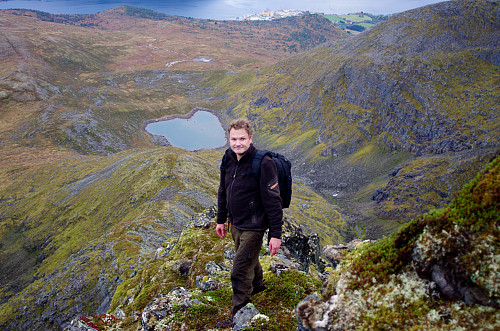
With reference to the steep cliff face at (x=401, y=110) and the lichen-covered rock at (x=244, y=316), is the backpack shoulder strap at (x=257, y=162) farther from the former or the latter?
the steep cliff face at (x=401, y=110)

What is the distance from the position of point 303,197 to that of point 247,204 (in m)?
102

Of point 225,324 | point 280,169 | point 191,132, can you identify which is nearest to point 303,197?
point 191,132

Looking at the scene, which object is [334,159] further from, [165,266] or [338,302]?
[338,302]

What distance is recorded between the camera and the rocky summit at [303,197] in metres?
4.93

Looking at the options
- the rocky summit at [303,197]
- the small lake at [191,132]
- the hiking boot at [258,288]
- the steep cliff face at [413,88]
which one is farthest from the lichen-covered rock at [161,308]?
the small lake at [191,132]

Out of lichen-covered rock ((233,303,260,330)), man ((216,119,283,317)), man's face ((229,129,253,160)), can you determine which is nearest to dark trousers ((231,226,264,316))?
man ((216,119,283,317))

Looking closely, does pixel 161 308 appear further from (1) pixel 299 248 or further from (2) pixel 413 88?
(2) pixel 413 88

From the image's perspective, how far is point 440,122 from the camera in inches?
4277

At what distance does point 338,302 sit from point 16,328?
4503 centimetres

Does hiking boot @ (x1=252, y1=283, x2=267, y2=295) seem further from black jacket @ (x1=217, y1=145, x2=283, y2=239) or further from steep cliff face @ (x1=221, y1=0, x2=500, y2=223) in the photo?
steep cliff face @ (x1=221, y1=0, x2=500, y2=223)

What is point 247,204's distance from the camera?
8.16m

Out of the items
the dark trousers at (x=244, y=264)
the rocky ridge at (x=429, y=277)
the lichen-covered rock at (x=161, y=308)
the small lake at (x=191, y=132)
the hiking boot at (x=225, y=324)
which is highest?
the rocky ridge at (x=429, y=277)

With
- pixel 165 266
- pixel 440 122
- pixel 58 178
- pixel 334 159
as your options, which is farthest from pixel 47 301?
pixel 440 122

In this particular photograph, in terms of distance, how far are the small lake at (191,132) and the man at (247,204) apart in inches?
5955
